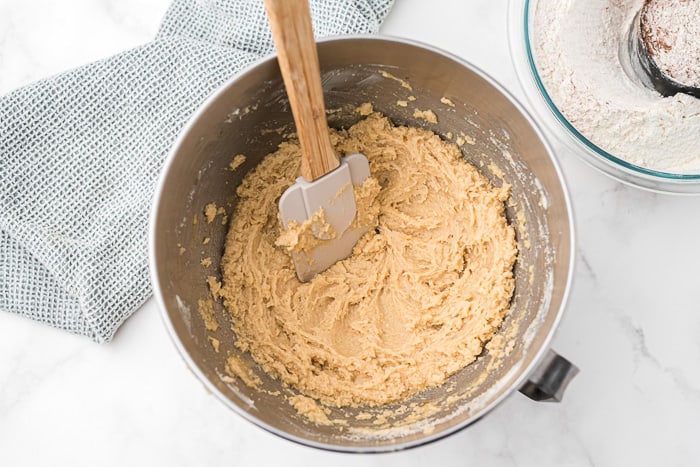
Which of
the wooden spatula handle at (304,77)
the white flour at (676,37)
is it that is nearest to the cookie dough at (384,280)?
the wooden spatula handle at (304,77)

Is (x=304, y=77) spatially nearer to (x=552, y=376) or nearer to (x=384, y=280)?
(x=384, y=280)

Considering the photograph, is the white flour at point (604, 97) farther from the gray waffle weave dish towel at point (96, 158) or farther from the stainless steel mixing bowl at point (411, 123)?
Result: the gray waffle weave dish towel at point (96, 158)

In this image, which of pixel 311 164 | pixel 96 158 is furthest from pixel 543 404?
pixel 96 158

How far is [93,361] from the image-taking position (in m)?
1.73

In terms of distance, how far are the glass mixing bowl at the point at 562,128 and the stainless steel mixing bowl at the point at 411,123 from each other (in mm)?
197

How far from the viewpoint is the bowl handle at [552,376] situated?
51.1 inches

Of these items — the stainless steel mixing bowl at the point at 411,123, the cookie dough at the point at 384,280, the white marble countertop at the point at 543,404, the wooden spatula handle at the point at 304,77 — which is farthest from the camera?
the white marble countertop at the point at 543,404

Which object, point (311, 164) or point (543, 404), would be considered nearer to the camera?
point (311, 164)

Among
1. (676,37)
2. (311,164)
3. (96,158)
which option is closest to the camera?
(311,164)

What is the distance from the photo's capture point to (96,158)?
176 centimetres

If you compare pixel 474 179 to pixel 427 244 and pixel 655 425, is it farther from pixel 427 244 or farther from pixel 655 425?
pixel 655 425

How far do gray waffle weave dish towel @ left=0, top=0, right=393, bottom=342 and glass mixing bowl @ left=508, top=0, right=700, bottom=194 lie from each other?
367 mm

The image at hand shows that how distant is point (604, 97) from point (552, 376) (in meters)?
0.76

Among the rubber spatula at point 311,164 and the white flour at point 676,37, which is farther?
the white flour at point 676,37
